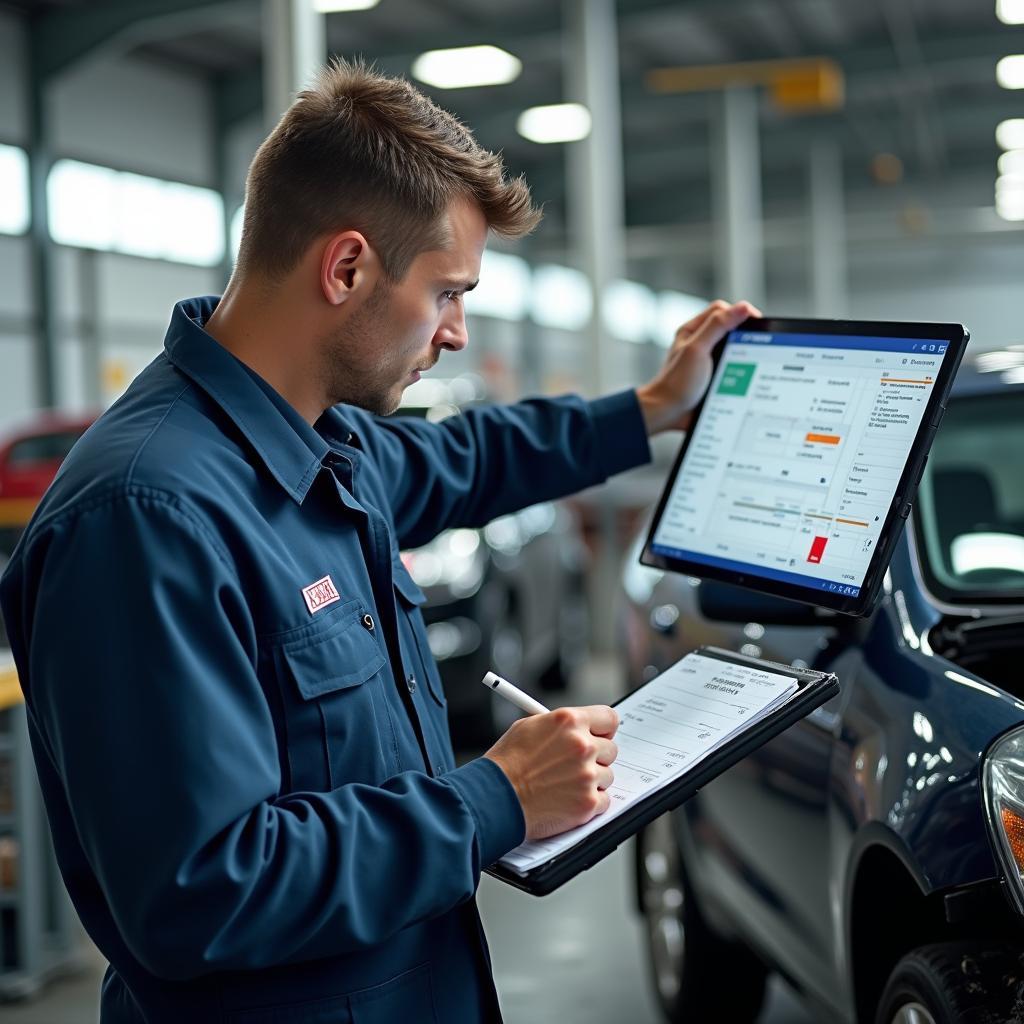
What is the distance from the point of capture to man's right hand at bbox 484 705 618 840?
140 centimetres

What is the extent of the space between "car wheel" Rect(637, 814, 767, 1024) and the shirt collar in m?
2.01

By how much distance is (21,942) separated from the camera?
3.68 m

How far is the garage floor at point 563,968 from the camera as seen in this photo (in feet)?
11.3

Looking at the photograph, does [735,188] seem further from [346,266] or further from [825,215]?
[346,266]

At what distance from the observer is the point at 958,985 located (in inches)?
68.7

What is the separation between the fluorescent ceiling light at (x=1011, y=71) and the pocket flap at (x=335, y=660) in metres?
12.3

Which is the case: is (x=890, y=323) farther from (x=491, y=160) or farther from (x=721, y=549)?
(x=491, y=160)

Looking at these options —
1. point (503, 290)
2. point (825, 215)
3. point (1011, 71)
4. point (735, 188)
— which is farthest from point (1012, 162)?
point (735, 188)

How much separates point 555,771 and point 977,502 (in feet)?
4.48

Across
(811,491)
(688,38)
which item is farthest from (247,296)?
(688,38)

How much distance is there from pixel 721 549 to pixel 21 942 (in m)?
2.64

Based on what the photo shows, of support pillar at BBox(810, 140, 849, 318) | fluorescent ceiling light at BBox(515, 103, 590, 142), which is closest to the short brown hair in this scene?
fluorescent ceiling light at BBox(515, 103, 590, 142)

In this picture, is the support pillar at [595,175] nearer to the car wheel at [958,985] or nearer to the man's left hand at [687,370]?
the man's left hand at [687,370]

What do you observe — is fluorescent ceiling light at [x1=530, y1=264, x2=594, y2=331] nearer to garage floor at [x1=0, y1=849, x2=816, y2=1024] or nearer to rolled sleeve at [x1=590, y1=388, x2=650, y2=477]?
garage floor at [x1=0, y1=849, x2=816, y2=1024]
